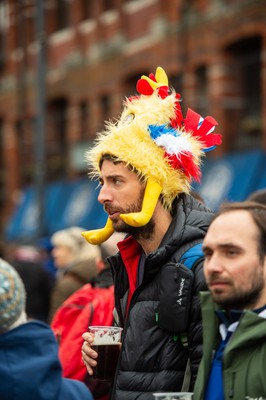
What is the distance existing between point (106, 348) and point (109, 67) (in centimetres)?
2350

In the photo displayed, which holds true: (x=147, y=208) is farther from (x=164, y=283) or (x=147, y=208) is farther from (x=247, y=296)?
(x=247, y=296)

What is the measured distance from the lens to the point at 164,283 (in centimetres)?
491

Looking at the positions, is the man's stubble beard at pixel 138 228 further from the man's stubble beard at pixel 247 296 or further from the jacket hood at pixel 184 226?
the man's stubble beard at pixel 247 296

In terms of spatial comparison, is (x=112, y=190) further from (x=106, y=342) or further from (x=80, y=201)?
(x=80, y=201)

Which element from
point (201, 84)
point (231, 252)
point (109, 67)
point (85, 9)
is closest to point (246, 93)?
point (201, 84)

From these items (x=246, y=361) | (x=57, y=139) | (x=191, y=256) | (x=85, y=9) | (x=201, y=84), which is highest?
(x=85, y=9)

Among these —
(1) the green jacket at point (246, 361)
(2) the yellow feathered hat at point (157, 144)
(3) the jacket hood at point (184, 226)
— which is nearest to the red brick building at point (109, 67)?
(2) the yellow feathered hat at point (157, 144)

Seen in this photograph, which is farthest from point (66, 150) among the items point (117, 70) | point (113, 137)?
point (113, 137)

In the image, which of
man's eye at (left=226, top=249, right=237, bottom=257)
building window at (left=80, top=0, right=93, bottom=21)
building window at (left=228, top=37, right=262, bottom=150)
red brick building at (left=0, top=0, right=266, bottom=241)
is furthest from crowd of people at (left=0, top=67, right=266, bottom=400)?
building window at (left=80, top=0, right=93, bottom=21)

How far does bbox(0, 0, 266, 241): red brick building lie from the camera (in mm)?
22312

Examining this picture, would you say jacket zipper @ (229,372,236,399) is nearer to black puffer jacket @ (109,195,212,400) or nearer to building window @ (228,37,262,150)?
black puffer jacket @ (109,195,212,400)

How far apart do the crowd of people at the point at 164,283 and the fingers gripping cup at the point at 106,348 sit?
33 millimetres

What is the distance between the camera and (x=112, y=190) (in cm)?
522

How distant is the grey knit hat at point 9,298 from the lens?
383 centimetres
